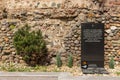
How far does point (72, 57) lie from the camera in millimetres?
11891

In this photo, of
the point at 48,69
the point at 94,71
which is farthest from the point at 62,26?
the point at 94,71

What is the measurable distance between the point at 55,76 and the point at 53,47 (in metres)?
2.69

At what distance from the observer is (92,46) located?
11430mm

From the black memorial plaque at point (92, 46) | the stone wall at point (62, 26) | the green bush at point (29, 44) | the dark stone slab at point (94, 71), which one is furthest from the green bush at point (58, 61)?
the dark stone slab at point (94, 71)

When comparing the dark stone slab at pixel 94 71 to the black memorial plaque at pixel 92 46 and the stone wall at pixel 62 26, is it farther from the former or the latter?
the stone wall at pixel 62 26

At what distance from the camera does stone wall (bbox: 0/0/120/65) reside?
12.0m

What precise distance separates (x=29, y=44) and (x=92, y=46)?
230 centimetres

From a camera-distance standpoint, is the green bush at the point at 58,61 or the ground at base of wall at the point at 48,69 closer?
the ground at base of wall at the point at 48,69

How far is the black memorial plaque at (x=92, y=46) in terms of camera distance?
449 inches

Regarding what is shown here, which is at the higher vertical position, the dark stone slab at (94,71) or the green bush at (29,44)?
the green bush at (29,44)

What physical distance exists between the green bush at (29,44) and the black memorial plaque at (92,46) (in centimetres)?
152

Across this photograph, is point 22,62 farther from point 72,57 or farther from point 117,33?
point 117,33

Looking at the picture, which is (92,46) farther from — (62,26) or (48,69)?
(48,69)

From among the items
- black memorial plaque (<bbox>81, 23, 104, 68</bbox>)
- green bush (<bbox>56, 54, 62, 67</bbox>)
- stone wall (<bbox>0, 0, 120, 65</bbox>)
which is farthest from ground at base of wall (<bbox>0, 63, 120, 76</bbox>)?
stone wall (<bbox>0, 0, 120, 65</bbox>)
